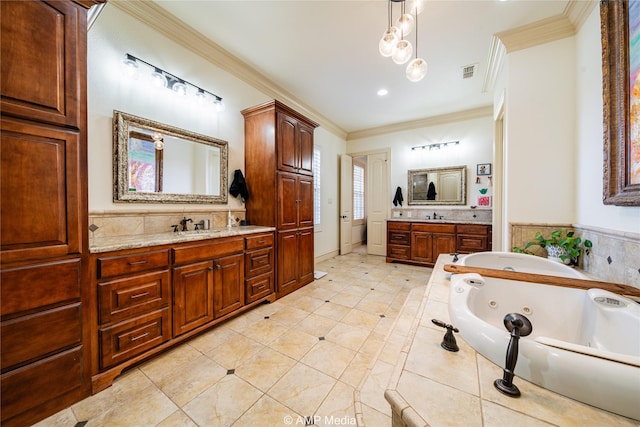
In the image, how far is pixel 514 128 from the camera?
90.4 inches

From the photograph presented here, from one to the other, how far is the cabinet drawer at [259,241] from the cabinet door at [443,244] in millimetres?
3001

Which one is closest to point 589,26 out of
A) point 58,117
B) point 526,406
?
point 526,406

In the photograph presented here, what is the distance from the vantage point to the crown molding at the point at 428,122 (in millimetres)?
3974

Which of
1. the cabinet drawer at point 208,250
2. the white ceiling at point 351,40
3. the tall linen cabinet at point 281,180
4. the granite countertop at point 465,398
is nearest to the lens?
the granite countertop at point 465,398

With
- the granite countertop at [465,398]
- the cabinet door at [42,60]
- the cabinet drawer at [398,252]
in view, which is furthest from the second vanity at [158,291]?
the cabinet drawer at [398,252]

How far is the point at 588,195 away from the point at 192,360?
3.49 metres

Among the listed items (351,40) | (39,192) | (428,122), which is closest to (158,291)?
(39,192)

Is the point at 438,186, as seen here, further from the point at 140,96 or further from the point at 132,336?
the point at 132,336

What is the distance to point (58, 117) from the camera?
122 centimetres

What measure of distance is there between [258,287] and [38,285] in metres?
1.60

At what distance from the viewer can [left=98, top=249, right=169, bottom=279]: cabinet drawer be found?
4.55 feet

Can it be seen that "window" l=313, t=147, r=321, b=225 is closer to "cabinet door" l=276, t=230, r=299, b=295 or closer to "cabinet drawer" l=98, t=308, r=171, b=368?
"cabinet door" l=276, t=230, r=299, b=295

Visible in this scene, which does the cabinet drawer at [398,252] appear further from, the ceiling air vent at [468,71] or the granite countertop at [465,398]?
the granite countertop at [465,398]

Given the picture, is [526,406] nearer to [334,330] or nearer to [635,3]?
[334,330]
